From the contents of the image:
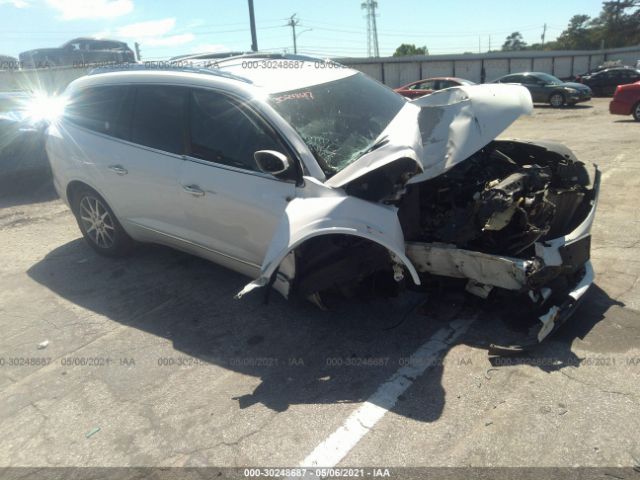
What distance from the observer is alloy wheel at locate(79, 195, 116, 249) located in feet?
16.2

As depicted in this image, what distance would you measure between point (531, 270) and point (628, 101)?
13116 mm

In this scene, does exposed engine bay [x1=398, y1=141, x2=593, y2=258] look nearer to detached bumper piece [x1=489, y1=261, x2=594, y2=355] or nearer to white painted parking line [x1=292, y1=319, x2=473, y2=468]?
detached bumper piece [x1=489, y1=261, x2=594, y2=355]

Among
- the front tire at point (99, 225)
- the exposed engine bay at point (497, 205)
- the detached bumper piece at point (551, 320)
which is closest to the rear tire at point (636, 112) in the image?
the exposed engine bay at point (497, 205)

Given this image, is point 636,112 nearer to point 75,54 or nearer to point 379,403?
point 379,403

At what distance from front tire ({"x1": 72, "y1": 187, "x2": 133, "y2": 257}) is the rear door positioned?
4.05ft

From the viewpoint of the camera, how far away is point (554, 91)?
782 inches

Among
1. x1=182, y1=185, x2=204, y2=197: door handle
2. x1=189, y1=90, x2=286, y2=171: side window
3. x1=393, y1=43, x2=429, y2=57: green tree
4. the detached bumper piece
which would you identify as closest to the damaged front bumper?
the detached bumper piece

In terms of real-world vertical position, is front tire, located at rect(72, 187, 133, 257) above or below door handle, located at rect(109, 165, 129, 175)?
below

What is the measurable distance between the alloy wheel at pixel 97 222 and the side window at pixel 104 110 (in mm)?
744

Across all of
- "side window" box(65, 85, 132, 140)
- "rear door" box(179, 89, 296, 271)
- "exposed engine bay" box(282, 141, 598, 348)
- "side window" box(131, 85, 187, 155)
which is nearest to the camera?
"exposed engine bay" box(282, 141, 598, 348)

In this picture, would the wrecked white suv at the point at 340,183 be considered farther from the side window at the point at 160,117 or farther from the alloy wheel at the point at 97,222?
the alloy wheel at the point at 97,222

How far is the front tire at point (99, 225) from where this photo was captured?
4883 millimetres

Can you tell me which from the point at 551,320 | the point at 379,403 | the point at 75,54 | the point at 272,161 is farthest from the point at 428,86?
the point at 379,403

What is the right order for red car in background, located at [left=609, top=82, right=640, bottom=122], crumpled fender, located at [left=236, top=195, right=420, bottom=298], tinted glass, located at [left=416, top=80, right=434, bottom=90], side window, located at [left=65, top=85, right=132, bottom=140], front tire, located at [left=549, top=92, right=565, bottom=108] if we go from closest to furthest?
crumpled fender, located at [left=236, top=195, right=420, bottom=298]
side window, located at [left=65, top=85, right=132, bottom=140]
red car in background, located at [left=609, top=82, right=640, bottom=122]
tinted glass, located at [left=416, top=80, right=434, bottom=90]
front tire, located at [left=549, top=92, right=565, bottom=108]
